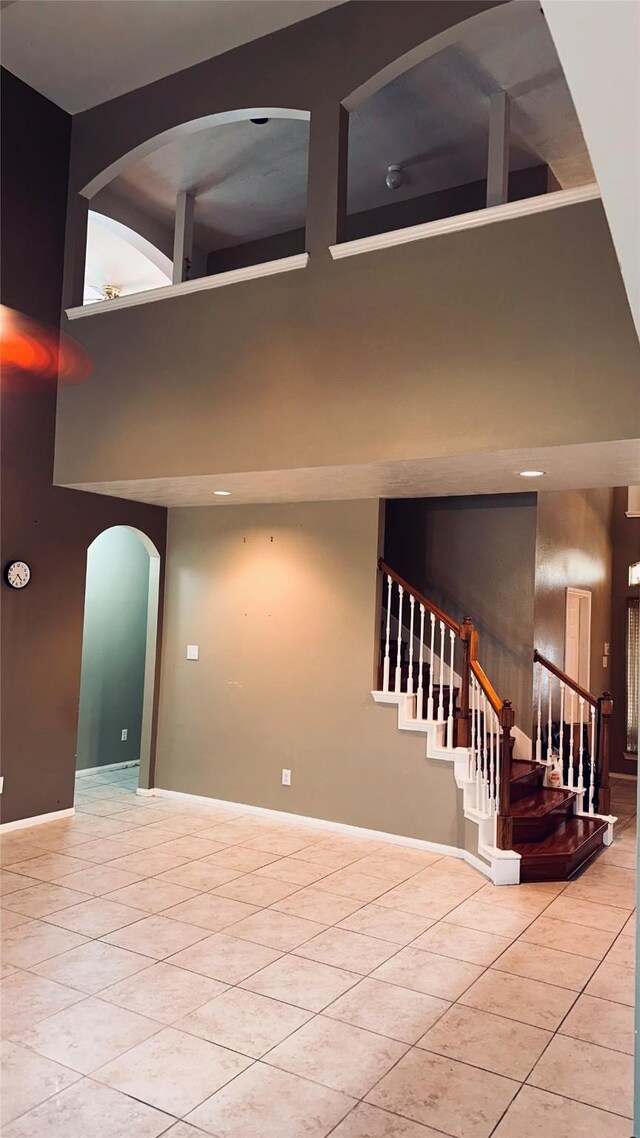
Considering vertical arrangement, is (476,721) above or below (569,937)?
above

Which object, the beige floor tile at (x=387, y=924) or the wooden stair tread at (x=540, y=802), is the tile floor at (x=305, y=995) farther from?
the wooden stair tread at (x=540, y=802)

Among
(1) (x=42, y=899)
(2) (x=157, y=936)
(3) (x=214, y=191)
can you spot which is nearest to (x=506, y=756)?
(2) (x=157, y=936)

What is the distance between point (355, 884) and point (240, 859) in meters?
0.84

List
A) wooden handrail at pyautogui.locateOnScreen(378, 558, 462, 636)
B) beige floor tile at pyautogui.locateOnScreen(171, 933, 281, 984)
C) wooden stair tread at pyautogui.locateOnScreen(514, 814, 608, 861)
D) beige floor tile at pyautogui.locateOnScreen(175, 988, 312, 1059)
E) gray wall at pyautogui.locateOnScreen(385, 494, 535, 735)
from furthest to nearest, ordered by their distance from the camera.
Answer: gray wall at pyautogui.locateOnScreen(385, 494, 535, 735) < wooden handrail at pyautogui.locateOnScreen(378, 558, 462, 636) < wooden stair tread at pyautogui.locateOnScreen(514, 814, 608, 861) < beige floor tile at pyautogui.locateOnScreen(171, 933, 281, 984) < beige floor tile at pyautogui.locateOnScreen(175, 988, 312, 1059)

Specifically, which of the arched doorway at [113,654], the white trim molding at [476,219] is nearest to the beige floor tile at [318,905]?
the arched doorway at [113,654]

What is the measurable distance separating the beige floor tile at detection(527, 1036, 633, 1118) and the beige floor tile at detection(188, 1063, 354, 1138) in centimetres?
74

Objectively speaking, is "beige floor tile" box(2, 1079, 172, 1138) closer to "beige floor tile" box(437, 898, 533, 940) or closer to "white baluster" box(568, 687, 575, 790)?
"beige floor tile" box(437, 898, 533, 940)

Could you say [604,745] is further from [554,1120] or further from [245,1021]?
[245,1021]

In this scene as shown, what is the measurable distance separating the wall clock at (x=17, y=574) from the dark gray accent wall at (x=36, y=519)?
0.20ft

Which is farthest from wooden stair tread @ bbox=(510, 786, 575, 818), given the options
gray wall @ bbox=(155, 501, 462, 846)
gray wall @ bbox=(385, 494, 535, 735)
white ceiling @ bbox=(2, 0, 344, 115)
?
white ceiling @ bbox=(2, 0, 344, 115)

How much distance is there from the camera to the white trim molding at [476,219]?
377 cm

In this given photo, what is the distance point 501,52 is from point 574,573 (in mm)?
4539

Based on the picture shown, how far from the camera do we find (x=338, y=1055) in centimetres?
274

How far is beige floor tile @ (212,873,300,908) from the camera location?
425 centimetres
